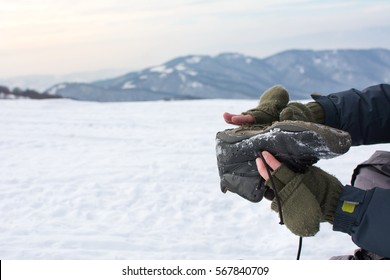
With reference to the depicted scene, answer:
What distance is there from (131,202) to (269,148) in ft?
11.8

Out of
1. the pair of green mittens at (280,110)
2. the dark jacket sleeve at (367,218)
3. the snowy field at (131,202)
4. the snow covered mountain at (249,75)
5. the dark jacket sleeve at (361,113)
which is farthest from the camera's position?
the snow covered mountain at (249,75)

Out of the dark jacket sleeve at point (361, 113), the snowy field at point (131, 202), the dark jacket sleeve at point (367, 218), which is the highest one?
the dark jacket sleeve at point (361, 113)

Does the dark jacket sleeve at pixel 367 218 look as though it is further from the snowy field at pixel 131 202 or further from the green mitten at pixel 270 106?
the snowy field at pixel 131 202

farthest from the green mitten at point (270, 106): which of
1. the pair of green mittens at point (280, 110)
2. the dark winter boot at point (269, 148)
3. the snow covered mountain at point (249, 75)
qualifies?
the snow covered mountain at point (249, 75)

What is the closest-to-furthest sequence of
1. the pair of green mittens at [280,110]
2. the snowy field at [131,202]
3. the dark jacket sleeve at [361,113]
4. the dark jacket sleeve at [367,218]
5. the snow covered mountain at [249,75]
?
the dark jacket sleeve at [367,218] < the pair of green mittens at [280,110] < the dark jacket sleeve at [361,113] < the snowy field at [131,202] < the snow covered mountain at [249,75]

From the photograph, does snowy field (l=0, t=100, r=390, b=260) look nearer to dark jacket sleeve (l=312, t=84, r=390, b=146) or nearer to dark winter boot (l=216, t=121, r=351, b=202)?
dark jacket sleeve (l=312, t=84, r=390, b=146)

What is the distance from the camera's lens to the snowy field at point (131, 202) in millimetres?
3967

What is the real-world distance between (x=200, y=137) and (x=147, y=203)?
10.3 ft

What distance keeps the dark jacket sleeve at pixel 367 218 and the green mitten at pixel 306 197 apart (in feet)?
0.14

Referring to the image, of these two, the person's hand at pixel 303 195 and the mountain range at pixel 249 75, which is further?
the mountain range at pixel 249 75

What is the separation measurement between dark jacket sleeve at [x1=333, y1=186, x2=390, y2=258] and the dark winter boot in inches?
6.7

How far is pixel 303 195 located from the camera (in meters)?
1.53

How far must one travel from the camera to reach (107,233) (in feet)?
14.0

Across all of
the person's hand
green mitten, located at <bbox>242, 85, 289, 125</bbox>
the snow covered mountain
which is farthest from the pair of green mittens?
the snow covered mountain
